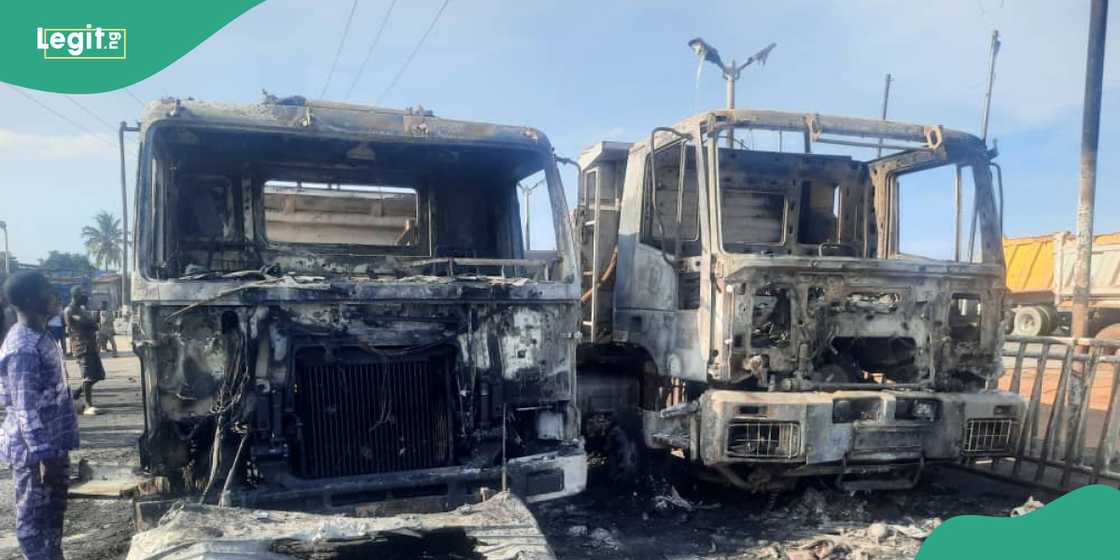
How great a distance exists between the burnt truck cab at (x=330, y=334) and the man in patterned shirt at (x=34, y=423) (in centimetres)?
43

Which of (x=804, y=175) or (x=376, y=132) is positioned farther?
(x=804, y=175)

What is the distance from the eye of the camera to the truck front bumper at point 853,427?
14.8 ft

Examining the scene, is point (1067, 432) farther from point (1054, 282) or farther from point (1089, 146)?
point (1054, 282)

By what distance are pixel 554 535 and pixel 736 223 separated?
2870 mm

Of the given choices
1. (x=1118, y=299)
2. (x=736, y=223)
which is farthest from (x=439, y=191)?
(x=1118, y=299)

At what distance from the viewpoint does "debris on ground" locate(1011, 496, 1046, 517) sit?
475cm

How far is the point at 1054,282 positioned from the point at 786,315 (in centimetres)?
1560

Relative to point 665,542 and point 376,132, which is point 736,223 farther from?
point 376,132

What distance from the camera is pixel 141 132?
3990 mm

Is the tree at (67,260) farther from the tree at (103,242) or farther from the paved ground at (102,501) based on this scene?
the paved ground at (102,501)

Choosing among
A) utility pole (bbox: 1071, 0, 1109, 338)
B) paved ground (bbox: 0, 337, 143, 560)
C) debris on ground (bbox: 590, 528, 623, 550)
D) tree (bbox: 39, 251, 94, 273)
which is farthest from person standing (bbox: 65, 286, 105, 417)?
tree (bbox: 39, 251, 94, 273)

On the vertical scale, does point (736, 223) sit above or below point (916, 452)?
above

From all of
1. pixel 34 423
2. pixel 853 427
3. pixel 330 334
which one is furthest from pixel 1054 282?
pixel 34 423

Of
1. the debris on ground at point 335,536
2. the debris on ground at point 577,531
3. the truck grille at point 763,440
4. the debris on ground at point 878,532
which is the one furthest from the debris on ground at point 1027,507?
the debris on ground at point 335,536
